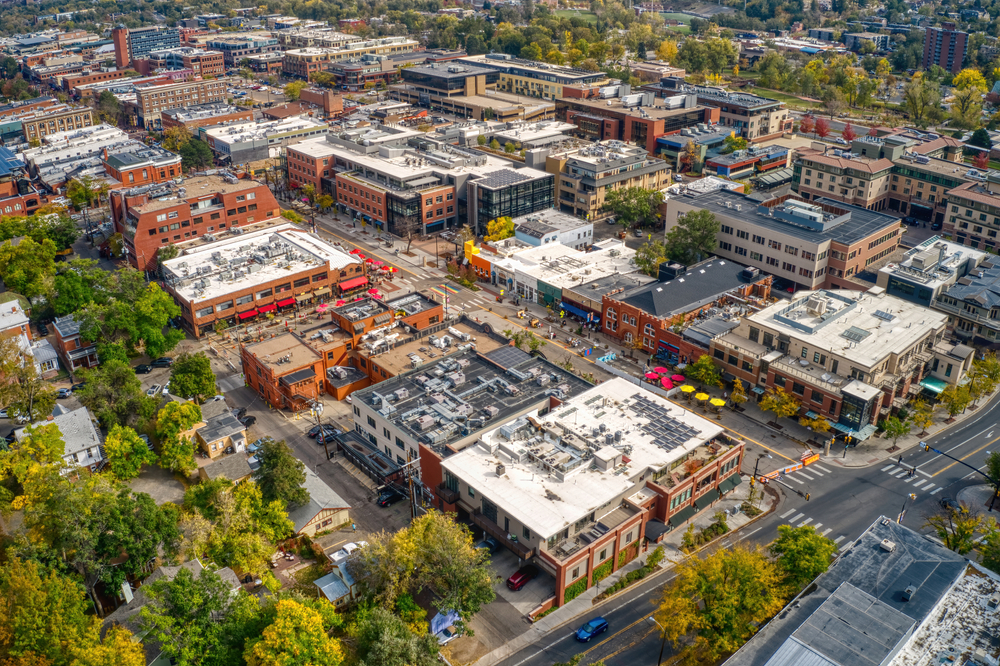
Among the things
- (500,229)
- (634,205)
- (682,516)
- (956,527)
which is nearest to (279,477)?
(682,516)

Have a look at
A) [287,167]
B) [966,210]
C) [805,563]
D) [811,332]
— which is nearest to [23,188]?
[287,167]

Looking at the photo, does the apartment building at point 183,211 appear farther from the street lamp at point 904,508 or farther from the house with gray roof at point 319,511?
the street lamp at point 904,508

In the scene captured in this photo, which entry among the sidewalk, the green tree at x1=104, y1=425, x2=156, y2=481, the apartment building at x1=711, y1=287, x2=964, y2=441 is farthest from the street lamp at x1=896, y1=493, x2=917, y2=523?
the green tree at x1=104, y1=425, x2=156, y2=481

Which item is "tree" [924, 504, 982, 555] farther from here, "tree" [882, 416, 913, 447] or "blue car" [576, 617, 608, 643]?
"blue car" [576, 617, 608, 643]

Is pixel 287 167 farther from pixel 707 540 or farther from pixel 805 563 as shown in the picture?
pixel 805 563

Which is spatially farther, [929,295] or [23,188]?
[23,188]

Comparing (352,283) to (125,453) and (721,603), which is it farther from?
(721,603)
